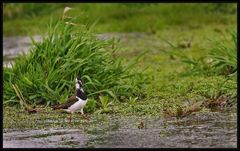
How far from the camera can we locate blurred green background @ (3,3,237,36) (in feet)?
58.4

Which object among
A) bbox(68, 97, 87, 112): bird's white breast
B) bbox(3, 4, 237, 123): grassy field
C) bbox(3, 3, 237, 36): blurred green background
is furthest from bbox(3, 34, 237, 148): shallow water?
bbox(3, 3, 237, 36): blurred green background

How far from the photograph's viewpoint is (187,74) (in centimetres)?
Result: 1059

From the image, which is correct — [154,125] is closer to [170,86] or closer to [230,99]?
[230,99]

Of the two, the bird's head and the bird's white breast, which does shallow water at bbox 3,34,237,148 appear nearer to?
the bird's white breast

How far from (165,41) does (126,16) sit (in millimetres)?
8489

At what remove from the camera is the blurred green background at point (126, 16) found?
17.8 m

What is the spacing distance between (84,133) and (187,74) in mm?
3573

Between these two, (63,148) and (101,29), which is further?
(101,29)

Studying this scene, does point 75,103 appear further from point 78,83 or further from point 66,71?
point 66,71

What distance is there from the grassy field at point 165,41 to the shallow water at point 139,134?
58 cm

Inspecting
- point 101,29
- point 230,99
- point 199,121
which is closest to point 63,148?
point 199,121

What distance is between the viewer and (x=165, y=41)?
10836 mm

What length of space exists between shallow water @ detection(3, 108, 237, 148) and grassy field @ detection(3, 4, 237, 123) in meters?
0.58

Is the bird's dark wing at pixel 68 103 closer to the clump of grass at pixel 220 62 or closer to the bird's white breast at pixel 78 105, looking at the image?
the bird's white breast at pixel 78 105
